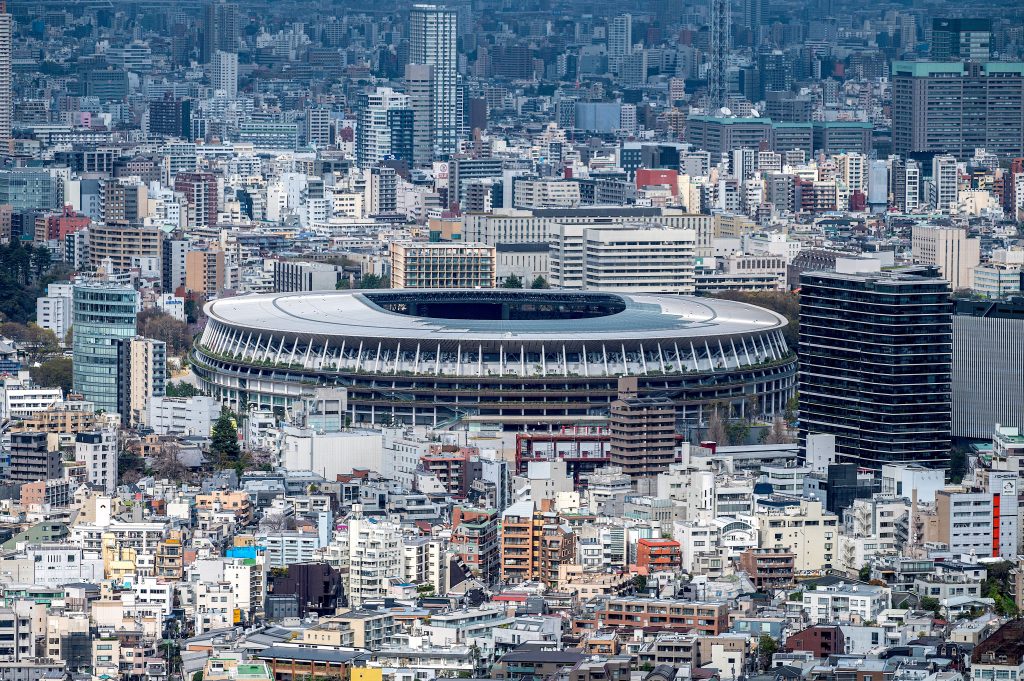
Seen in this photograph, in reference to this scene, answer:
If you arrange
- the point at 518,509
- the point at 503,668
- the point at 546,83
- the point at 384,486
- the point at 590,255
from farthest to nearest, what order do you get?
the point at 546,83
the point at 590,255
the point at 384,486
the point at 518,509
the point at 503,668

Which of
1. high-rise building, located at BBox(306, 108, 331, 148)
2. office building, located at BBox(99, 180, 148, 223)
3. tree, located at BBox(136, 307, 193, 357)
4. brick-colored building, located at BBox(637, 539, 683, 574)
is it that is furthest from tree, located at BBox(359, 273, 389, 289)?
high-rise building, located at BBox(306, 108, 331, 148)

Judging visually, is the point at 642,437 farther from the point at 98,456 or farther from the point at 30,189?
the point at 30,189

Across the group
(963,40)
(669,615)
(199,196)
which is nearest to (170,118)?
(963,40)

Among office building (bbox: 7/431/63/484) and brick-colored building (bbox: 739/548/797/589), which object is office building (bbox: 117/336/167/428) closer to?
office building (bbox: 7/431/63/484)

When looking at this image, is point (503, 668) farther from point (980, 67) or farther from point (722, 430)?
point (980, 67)

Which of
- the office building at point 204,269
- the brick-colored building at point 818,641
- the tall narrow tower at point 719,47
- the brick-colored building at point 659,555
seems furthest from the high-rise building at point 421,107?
the brick-colored building at point 818,641

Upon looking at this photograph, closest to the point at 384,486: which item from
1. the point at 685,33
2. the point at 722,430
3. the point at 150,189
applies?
the point at 722,430
